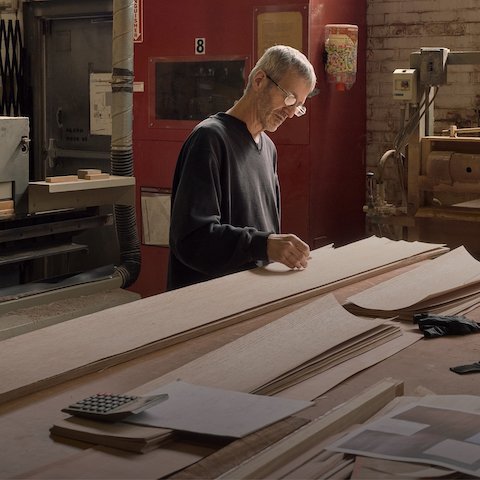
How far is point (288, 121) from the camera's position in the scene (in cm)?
494

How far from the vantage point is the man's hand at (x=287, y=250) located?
2.83 meters

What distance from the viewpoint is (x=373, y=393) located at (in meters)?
1.63

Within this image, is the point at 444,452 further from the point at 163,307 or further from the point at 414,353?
the point at 163,307

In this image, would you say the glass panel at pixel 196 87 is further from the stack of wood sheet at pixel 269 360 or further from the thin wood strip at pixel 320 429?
the thin wood strip at pixel 320 429

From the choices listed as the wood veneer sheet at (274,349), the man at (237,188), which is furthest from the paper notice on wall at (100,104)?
the wood veneer sheet at (274,349)

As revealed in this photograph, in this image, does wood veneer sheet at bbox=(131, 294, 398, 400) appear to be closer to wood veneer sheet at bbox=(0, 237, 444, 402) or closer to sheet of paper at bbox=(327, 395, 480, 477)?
wood veneer sheet at bbox=(0, 237, 444, 402)

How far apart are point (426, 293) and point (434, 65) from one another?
1722 millimetres

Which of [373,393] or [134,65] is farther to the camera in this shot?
[134,65]

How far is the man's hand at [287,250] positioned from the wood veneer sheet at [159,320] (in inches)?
1.4

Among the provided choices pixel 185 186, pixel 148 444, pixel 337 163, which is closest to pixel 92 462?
pixel 148 444

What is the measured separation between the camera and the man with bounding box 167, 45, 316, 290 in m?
2.88

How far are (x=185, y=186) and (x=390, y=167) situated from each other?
2.65 meters

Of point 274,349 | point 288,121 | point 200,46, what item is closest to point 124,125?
point 200,46

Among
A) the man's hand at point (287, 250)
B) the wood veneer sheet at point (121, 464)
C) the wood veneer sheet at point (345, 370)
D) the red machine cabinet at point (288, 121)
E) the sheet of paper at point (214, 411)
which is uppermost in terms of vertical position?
the red machine cabinet at point (288, 121)
